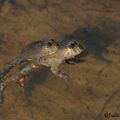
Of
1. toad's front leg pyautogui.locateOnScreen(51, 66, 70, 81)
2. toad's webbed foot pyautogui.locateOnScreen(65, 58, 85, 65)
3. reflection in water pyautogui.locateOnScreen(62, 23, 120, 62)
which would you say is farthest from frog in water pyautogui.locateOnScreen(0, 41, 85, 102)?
A: reflection in water pyautogui.locateOnScreen(62, 23, 120, 62)

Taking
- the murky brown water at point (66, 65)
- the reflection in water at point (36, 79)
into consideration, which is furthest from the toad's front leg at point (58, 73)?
the reflection in water at point (36, 79)

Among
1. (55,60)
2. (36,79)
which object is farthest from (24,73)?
(55,60)

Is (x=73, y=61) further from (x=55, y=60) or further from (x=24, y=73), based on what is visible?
(x=24, y=73)

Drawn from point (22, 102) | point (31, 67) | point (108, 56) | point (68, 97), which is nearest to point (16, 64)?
point (31, 67)

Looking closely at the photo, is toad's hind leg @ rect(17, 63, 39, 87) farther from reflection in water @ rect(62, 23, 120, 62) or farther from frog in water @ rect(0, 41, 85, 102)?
reflection in water @ rect(62, 23, 120, 62)

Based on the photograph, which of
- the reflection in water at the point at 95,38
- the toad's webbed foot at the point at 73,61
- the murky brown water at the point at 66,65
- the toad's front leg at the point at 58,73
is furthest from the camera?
the reflection in water at the point at 95,38

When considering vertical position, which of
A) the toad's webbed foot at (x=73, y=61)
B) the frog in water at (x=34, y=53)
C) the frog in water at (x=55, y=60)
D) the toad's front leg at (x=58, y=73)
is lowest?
the toad's front leg at (x=58, y=73)

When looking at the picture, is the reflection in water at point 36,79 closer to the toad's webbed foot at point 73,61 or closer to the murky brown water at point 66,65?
the murky brown water at point 66,65

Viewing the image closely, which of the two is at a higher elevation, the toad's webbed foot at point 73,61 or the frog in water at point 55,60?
the frog in water at point 55,60

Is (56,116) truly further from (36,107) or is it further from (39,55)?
(39,55)
